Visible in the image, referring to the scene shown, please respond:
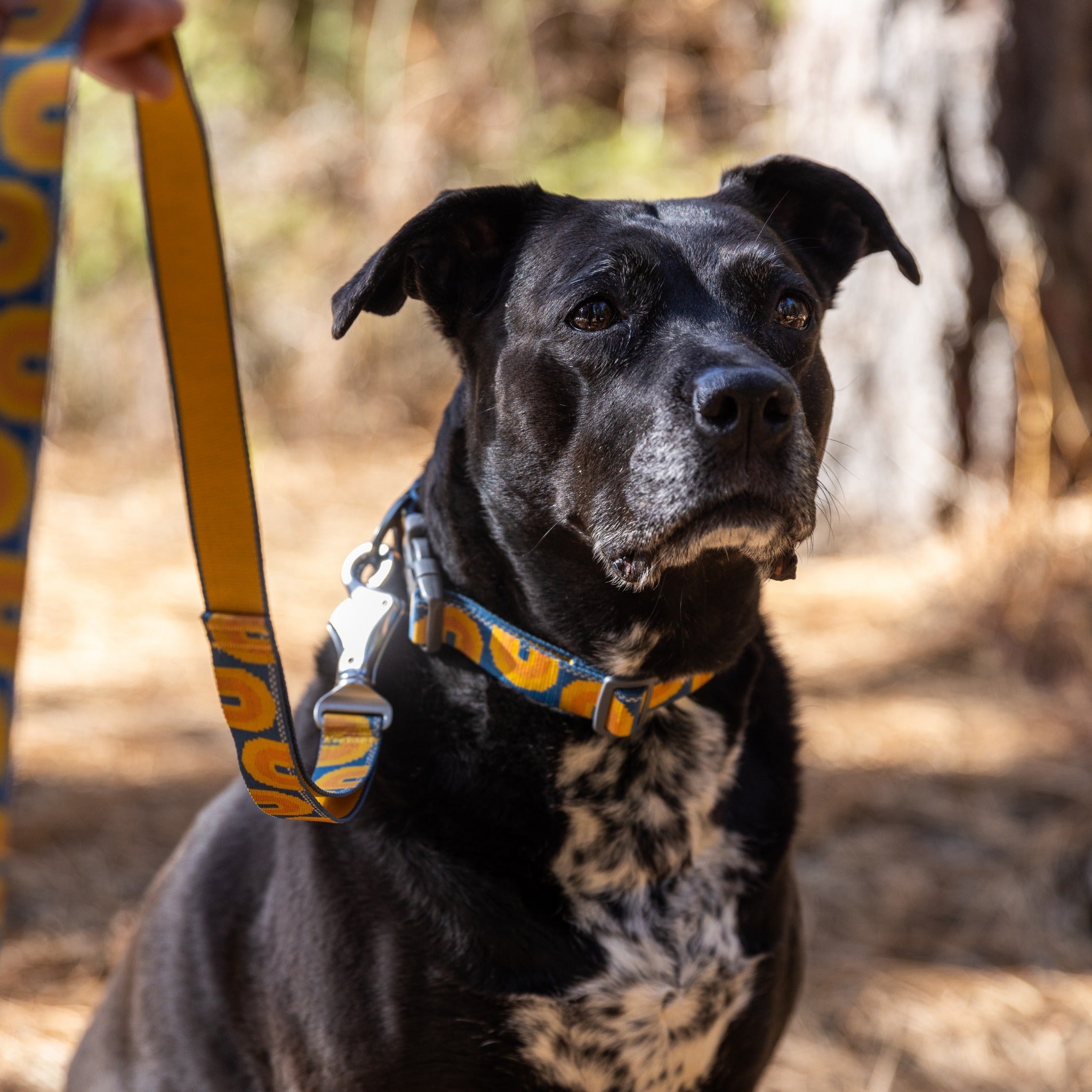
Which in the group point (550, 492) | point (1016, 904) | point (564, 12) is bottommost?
point (1016, 904)

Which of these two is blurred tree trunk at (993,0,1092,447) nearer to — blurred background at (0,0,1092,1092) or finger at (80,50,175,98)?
blurred background at (0,0,1092,1092)

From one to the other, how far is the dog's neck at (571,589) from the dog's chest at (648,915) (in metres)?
0.13

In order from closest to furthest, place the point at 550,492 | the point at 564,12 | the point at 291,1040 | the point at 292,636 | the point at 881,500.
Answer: the point at 291,1040 < the point at 550,492 < the point at 292,636 < the point at 881,500 < the point at 564,12

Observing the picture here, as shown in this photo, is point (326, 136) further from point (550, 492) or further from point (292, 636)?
point (550, 492)

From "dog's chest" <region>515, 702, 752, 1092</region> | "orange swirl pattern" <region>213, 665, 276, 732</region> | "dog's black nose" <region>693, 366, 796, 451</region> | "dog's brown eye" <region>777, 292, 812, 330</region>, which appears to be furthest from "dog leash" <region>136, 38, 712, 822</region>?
"dog's brown eye" <region>777, 292, 812, 330</region>

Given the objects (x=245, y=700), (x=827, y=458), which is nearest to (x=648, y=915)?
(x=245, y=700)

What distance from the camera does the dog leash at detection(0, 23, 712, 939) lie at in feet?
3.71

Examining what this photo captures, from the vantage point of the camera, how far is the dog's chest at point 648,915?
174 centimetres

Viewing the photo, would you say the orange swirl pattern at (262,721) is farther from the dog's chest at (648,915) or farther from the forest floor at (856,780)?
the forest floor at (856,780)

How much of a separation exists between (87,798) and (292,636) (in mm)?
1346

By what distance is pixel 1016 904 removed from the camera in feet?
10.6

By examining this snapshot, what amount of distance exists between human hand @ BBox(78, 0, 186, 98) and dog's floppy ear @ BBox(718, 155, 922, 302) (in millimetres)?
1059

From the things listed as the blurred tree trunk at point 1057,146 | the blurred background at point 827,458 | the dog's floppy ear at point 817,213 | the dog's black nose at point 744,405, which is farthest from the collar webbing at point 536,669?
the blurred tree trunk at point 1057,146

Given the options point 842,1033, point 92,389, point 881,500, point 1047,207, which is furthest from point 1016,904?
point 92,389
